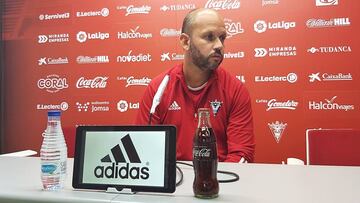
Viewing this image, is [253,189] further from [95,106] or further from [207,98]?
[95,106]

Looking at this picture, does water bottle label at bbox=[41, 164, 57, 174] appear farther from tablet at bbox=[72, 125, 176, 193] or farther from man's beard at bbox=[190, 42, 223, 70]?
man's beard at bbox=[190, 42, 223, 70]

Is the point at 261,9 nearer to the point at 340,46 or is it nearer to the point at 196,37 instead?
the point at 340,46

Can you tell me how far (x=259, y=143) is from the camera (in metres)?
2.70

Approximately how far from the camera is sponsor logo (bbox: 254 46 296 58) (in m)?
2.64

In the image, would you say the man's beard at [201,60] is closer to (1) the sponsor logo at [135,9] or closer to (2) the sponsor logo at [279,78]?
(2) the sponsor logo at [279,78]

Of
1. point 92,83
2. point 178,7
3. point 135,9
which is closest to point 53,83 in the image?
point 92,83

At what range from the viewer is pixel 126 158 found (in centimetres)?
77

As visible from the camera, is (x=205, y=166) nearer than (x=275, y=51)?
Yes

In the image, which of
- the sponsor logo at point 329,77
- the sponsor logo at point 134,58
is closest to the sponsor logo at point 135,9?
the sponsor logo at point 134,58

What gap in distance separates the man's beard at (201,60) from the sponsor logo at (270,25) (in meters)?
1.12

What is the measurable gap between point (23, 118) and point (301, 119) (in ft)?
7.98

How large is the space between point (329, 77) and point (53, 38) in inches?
92.4

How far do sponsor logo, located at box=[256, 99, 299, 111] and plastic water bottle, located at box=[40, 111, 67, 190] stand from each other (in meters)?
2.06

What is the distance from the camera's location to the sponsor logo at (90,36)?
301 cm
